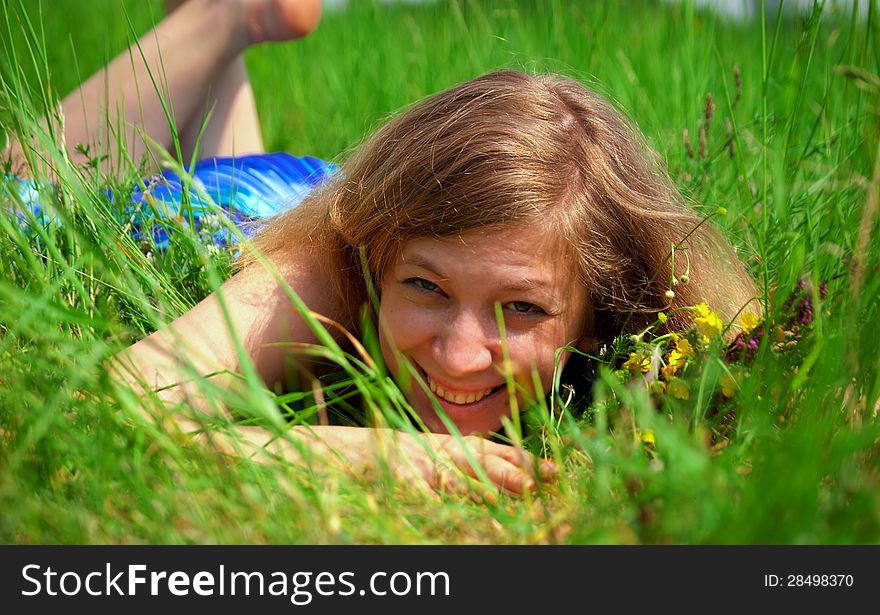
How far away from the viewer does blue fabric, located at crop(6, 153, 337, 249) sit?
2.38 m

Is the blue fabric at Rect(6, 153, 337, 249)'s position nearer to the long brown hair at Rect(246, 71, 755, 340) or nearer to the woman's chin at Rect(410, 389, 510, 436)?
the long brown hair at Rect(246, 71, 755, 340)

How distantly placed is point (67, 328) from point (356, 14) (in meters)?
3.13

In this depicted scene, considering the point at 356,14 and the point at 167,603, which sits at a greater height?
the point at 356,14

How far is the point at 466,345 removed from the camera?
1753 millimetres

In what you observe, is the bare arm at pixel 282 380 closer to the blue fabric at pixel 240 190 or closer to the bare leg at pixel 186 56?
the blue fabric at pixel 240 190

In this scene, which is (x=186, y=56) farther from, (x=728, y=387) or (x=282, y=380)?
(x=728, y=387)

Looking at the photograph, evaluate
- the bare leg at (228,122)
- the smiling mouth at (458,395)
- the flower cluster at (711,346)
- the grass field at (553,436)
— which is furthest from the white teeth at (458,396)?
the bare leg at (228,122)

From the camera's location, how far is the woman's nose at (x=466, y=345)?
5.74ft

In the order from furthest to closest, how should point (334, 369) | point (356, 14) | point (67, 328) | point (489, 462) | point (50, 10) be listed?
point (50, 10) → point (356, 14) → point (334, 369) → point (67, 328) → point (489, 462)

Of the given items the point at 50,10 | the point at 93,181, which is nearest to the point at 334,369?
the point at 93,181

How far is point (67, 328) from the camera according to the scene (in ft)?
5.70

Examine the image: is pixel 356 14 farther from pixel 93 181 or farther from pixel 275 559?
pixel 275 559

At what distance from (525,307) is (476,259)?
0.51ft

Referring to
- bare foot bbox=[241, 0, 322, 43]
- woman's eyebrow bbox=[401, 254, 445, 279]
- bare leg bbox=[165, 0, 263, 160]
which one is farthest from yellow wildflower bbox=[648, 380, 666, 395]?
bare leg bbox=[165, 0, 263, 160]
